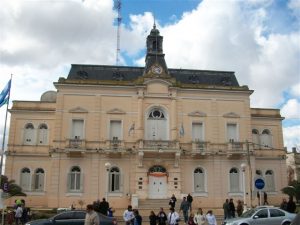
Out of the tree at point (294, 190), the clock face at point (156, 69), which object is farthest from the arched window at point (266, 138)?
the clock face at point (156, 69)

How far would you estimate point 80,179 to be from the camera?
123 feet

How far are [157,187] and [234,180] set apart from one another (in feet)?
25.5

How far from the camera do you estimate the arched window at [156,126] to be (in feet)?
129

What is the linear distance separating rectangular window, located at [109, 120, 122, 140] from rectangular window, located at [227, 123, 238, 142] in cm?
1101

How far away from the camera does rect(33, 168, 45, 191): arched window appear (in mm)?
39906

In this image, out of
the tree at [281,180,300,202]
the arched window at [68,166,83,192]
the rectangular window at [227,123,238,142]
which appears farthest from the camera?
the rectangular window at [227,123,238,142]

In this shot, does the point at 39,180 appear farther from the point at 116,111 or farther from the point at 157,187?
the point at 157,187

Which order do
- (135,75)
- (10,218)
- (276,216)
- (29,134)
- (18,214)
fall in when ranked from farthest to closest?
(135,75), (29,134), (10,218), (18,214), (276,216)

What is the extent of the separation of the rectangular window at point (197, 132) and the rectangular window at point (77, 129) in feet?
36.7

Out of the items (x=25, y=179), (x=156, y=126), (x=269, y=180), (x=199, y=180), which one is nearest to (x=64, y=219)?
(x=156, y=126)

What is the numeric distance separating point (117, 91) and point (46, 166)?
34.8ft

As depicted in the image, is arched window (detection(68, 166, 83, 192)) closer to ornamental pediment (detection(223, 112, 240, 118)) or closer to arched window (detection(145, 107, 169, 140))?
arched window (detection(145, 107, 169, 140))

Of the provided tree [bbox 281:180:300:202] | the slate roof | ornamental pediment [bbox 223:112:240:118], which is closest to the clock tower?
the slate roof

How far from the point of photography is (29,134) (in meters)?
41.3
